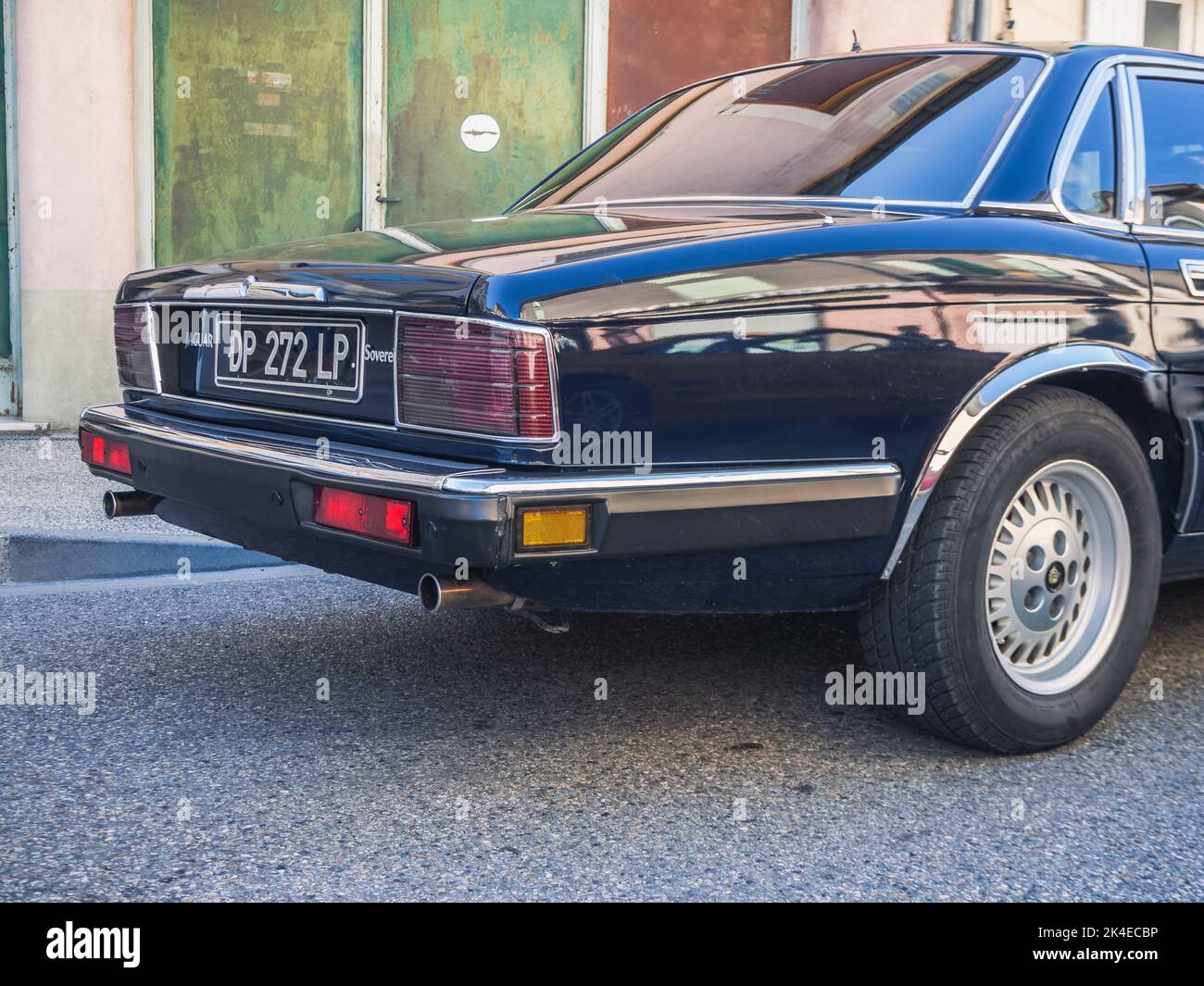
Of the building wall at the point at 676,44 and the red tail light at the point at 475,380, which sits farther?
the building wall at the point at 676,44

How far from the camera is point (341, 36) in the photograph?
8.20 m

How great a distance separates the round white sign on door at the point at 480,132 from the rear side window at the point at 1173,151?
5369 millimetres

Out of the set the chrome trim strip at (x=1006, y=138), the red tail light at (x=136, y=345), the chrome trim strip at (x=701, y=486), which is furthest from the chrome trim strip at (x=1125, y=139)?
the red tail light at (x=136, y=345)

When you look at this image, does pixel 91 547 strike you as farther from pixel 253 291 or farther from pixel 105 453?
pixel 253 291

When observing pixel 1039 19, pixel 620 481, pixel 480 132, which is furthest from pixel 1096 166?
pixel 1039 19

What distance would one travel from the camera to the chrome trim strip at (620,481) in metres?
2.56

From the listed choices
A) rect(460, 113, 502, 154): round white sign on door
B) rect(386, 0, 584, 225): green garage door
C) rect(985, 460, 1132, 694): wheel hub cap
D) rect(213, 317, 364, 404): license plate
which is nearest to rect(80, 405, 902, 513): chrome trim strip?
rect(213, 317, 364, 404): license plate

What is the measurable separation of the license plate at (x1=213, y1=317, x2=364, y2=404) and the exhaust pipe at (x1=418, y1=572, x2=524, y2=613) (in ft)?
1.61

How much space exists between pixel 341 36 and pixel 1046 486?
19.9ft

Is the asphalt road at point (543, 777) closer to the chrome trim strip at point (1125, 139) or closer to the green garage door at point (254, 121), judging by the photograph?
the chrome trim strip at point (1125, 139)

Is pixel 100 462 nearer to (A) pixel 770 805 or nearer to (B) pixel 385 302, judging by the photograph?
(B) pixel 385 302

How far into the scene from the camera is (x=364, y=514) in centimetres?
271
